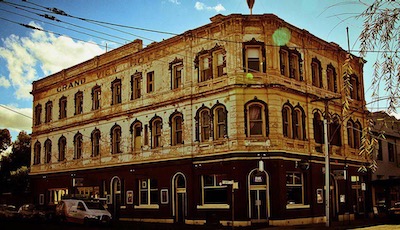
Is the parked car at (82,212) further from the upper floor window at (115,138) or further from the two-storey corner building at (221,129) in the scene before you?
the upper floor window at (115,138)

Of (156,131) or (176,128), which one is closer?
(176,128)

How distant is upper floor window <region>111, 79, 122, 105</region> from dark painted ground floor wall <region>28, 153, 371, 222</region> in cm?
568

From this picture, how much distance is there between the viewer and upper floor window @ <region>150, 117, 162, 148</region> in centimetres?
3633

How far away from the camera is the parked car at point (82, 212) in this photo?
30922mm

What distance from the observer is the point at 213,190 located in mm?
31484

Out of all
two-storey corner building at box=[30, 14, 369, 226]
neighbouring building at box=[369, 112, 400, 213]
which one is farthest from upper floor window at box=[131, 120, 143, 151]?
neighbouring building at box=[369, 112, 400, 213]

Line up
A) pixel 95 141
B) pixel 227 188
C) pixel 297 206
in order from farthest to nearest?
1. pixel 95 141
2. pixel 297 206
3. pixel 227 188

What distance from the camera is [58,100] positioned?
4662cm

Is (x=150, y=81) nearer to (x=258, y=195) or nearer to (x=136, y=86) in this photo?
(x=136, y=86)

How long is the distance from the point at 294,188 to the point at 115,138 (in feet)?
52.8

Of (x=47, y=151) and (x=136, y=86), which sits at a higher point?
(x=136, y=86)

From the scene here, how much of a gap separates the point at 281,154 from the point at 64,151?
77.1 feet

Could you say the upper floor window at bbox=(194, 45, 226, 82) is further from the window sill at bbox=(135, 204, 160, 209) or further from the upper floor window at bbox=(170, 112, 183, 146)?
the window sill at bbox=(135, 204, 160, 209)

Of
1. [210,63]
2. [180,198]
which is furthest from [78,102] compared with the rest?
[210,63]
